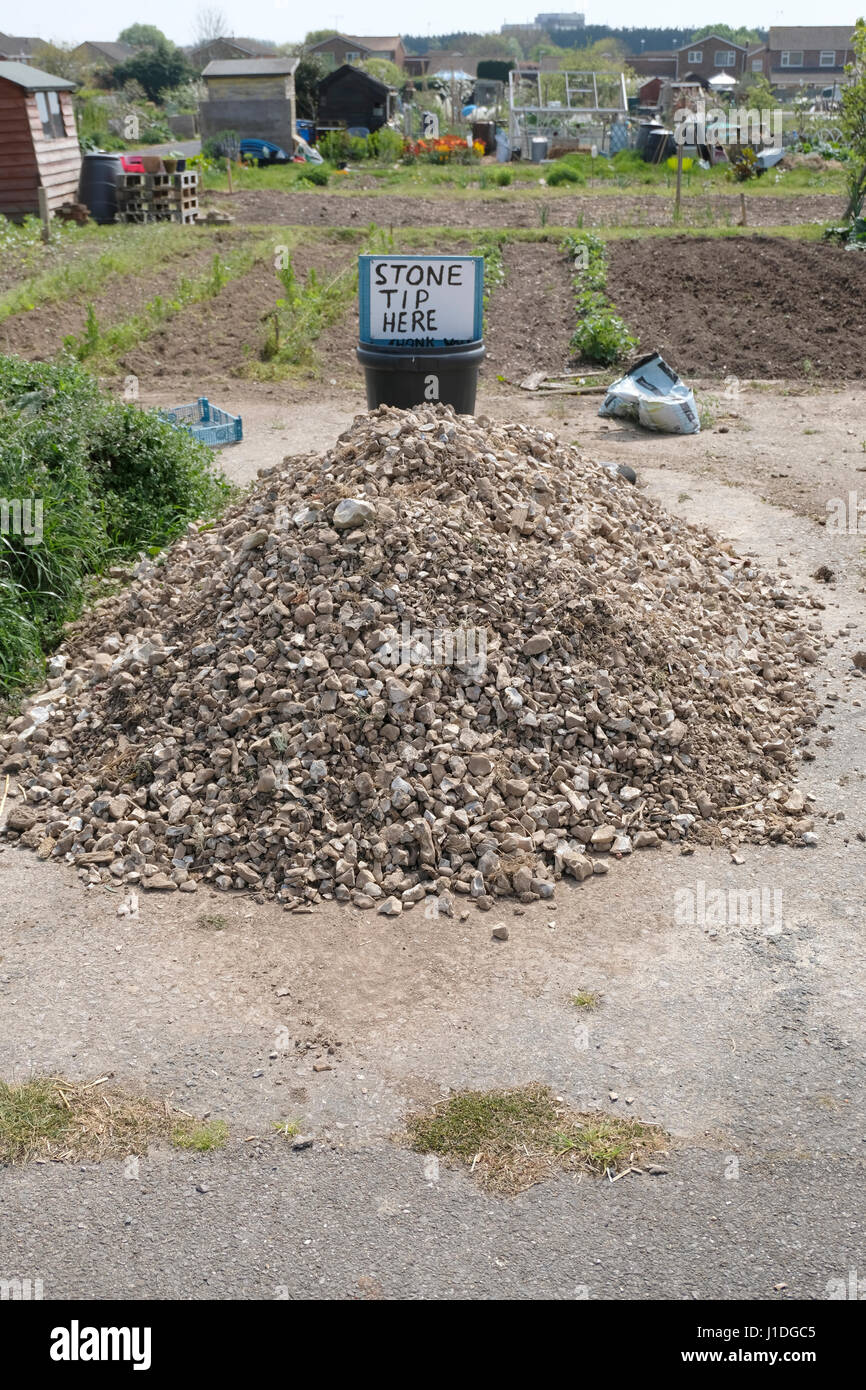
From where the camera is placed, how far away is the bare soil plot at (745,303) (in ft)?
47.5

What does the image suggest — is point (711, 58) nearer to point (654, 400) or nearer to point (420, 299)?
point (654, 400)

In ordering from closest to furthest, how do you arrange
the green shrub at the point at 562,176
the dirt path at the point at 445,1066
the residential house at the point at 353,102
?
the dirt path at the point at 445,1066 < the green shrub at the point at 562,176 < the residential house at the point at 353,102

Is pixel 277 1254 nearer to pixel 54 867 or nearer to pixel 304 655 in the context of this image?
pixel 54 867

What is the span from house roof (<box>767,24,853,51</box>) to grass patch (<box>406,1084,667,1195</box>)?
110 m

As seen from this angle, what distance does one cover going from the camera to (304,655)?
5652 mm

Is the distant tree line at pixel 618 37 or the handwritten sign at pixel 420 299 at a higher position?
the distant tree line at pixel 618 37

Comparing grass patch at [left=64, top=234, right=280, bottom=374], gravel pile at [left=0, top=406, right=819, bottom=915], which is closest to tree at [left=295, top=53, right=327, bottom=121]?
grass patch at [left=64, top=234, right=280, bottom=374]

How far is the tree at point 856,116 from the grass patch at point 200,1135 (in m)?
21.4

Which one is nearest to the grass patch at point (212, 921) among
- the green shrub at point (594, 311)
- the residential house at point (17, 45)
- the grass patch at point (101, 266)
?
the green shrub at point (594, 311)

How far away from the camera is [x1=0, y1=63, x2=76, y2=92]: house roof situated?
75.3 feet

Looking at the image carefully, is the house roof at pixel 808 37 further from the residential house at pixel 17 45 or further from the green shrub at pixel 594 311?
the green shrub at pixel 594 311

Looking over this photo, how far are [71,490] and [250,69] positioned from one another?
115ft

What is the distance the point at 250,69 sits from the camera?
3781 centimetres

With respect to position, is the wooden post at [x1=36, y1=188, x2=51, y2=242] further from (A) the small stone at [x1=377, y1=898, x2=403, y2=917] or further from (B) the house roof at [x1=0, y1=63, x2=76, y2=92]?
(A) the small stone at [x1=377, y1=898, x2=403, y2=917]
